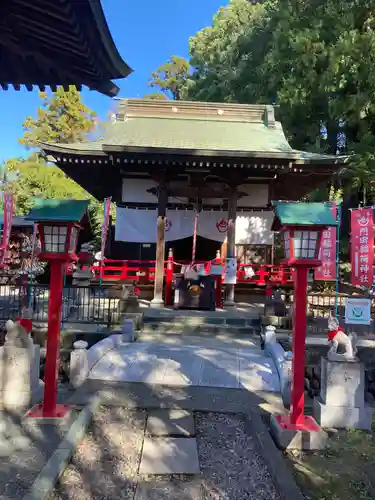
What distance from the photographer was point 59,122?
1348 inches

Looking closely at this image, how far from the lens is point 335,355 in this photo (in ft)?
17.7

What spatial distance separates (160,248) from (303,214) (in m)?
7.28

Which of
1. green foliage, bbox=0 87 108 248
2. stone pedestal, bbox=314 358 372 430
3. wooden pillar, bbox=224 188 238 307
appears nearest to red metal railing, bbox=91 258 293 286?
wooden pillar, bbox=224 188 238 307

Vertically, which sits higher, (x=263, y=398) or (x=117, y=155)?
(x=117, y=155)

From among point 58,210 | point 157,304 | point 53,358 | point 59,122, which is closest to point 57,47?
point 58,210

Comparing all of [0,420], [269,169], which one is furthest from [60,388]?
[269,169]

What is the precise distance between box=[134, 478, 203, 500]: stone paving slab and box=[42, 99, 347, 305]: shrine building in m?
7.66

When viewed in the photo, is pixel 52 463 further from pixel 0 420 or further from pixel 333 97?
pixel 333 97

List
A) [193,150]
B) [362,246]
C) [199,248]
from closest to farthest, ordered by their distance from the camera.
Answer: [362,246]
[193,150]
[199,248]

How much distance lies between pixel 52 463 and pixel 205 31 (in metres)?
30.2

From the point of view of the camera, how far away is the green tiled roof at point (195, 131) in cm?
1108

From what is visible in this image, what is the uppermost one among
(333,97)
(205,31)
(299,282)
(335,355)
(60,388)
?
(205,31)

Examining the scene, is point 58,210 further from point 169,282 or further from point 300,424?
A: point 169,282

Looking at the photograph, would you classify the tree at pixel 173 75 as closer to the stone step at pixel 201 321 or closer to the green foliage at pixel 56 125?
the green foliage at pixel 56 125
